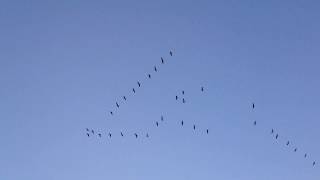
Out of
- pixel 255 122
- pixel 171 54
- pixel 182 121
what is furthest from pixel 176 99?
pixel 255 122

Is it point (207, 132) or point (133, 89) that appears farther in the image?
point (133, 89)

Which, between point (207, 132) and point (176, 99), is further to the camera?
point (176, 99)

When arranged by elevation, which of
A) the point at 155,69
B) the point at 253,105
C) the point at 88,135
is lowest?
the point at 88,135

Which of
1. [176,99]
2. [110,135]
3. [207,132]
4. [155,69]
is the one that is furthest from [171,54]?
[110,135]

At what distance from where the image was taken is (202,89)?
43062 millimetres

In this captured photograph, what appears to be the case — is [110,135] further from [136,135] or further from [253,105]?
[253,105]

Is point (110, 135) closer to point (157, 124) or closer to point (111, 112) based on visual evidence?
point (111, 112)

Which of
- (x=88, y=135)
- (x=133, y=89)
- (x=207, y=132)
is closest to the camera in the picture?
(x=207, y=132)

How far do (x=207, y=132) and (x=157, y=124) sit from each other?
15.7ft

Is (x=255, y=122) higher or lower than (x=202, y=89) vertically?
lower

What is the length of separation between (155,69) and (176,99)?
3935mm

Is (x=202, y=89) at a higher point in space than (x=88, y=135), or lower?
higher

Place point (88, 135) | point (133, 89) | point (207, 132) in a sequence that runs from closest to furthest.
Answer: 1. point (207, 132)
2. point (133, 89)
3. point (88, 135)

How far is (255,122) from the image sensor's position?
42.3 meters
